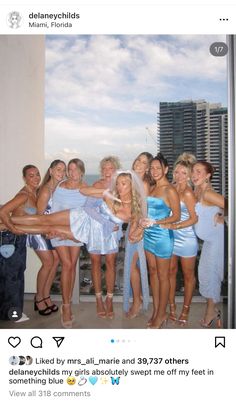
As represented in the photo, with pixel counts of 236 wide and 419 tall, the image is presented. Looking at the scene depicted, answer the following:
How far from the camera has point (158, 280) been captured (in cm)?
174

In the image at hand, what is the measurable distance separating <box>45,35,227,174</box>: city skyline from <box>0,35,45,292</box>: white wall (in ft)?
0.13

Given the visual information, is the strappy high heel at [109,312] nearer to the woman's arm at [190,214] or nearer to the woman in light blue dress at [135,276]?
the woman in light blue dress at [135,276]

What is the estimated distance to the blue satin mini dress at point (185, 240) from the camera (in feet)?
5.58

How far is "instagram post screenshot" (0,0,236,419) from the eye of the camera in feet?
5.35

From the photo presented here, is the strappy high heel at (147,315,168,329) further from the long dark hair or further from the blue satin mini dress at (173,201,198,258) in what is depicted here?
the long dark hair

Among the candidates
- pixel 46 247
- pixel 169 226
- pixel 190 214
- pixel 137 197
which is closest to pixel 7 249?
pixel 46 247

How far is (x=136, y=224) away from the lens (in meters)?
1.69

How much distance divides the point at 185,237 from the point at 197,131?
1.52 feet

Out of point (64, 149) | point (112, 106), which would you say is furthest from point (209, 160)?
point (64, 149)

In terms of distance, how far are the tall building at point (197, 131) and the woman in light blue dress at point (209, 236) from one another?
48mm
